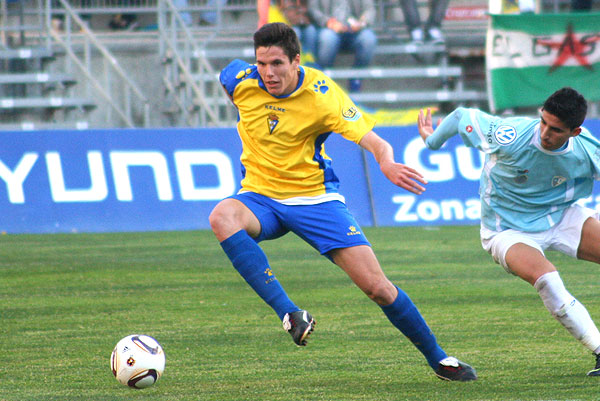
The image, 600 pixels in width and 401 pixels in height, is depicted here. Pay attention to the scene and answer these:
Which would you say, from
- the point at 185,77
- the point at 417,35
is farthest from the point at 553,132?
the point at 417,35

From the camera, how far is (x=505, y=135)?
5855 mm

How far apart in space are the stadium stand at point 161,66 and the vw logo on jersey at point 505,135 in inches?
433

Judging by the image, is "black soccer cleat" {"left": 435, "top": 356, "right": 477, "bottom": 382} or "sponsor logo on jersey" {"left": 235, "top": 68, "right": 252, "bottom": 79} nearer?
"black soccer cleat" {"left": 435, "top": 356, "right": 477, "bottom": 382}

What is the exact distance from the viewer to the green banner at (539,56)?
16.6 meters

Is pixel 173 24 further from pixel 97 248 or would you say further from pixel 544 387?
pixel 544 387

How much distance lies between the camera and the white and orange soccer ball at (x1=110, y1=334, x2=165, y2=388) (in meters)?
5.19

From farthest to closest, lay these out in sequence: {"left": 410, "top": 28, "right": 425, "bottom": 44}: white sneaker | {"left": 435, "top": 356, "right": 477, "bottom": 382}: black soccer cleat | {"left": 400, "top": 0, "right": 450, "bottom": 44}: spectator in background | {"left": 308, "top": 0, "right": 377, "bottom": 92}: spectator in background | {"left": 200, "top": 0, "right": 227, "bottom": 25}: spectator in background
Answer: {"left": 200, "top": 0, "right": 227, "bottom": 25}: spectator in background → {"left": 410, "top": 28, "right": 425, "bottom": 44}: white sneaker → {"left": 400, "top": 0, "right": 450, "bottom": 44}: spectator in background → {"left": 308, "top": 0, "right": 377, "bottom": 92}: spectator in background → {"left": 435, "top": 356, "right": 477, "bottom": 382}: black soccer cleat

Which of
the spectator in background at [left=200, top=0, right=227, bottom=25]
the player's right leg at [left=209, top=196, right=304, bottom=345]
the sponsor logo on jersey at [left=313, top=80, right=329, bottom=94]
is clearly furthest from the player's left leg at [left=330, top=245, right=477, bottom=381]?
the spectator in background at [left=200, top=0, right=227, bottom=25]

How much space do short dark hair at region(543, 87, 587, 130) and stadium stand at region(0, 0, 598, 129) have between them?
11.4 meters

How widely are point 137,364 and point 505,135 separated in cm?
245

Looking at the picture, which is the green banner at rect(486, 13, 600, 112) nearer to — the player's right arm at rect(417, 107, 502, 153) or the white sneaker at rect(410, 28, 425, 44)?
the white sneaker at rect(410, 28, 425, 44)

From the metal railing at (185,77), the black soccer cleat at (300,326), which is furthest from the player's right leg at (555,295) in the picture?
the metal railing at (185,77)

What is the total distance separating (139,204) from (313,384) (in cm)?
848

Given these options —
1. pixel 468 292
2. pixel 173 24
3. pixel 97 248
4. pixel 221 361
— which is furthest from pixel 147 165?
pixel 221 361
